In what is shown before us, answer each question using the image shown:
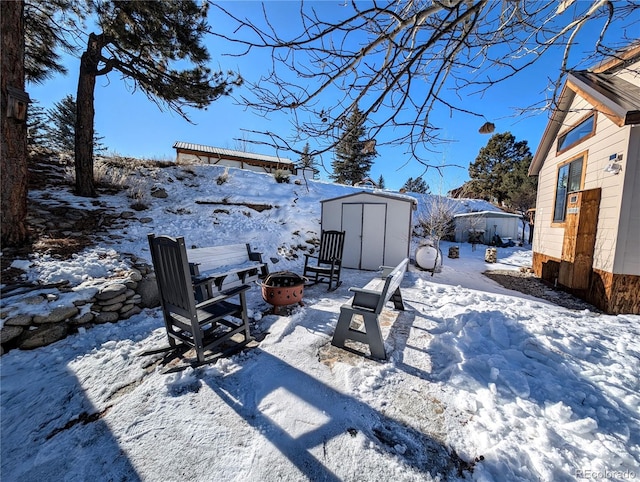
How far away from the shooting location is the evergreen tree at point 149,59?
534cm

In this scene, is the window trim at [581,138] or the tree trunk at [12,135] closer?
the tree trunk at [12,135]

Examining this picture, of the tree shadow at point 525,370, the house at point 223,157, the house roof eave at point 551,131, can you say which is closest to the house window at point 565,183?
the house roof eave at point 551,131

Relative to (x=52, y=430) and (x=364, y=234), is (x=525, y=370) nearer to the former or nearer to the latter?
(x=52, y=430)

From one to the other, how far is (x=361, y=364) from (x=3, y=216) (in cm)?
586

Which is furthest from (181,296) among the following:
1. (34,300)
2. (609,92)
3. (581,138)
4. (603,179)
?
(581,138)

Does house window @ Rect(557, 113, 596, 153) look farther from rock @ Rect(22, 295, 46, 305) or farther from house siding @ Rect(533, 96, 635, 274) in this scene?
rock @ Rect(22, 295, 46, 305)

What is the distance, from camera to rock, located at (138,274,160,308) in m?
3.63

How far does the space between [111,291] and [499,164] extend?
28828 millimetres

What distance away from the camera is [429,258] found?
728cm

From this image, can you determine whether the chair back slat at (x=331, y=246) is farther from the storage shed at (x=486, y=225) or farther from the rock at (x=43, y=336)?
the storage shed at (x=486, y=225)

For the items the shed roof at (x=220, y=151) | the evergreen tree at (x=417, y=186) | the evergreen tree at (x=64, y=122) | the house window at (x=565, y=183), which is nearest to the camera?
the house window at (x=565, y=183)

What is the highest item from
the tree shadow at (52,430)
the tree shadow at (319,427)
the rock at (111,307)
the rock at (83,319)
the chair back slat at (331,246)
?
the chair back slat at (331,246)

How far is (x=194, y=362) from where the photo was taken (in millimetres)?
2338

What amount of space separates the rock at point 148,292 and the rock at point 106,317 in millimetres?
417
